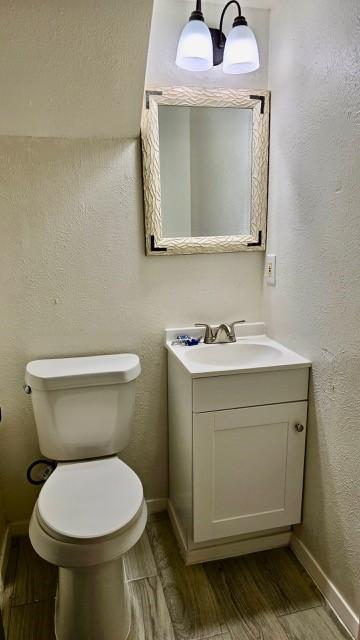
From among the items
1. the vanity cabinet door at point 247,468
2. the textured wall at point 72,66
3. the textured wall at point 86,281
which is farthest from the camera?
the textured wall at point 86,281

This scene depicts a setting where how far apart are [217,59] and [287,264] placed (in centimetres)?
86

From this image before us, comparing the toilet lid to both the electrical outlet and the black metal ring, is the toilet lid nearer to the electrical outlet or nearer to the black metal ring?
the black metal ring

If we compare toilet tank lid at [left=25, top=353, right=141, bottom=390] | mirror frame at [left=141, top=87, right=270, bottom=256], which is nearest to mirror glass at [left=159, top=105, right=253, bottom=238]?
mirror frame at [left=141, top=87, right=270, bottom=256]

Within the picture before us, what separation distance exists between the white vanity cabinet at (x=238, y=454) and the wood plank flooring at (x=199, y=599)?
10 cm

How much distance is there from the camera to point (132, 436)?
1.96 meters

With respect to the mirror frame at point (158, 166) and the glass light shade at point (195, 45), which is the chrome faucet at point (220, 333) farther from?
the glass light shade at point (195, 45)

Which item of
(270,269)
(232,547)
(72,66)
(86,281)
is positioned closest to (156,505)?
(232,547)

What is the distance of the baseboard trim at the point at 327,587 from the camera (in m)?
1.39

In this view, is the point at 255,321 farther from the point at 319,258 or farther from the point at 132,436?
the point at 132,436

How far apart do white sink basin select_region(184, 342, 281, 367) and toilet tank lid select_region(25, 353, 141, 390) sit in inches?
10.7

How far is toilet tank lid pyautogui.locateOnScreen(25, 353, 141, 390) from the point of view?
1588 mm

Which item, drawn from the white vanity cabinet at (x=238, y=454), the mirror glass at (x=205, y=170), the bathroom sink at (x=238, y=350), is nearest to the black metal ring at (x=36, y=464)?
the white vanity cabinet at (x=238, y=454)

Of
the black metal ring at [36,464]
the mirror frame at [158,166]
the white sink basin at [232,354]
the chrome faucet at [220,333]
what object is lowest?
the black metal ring at [36,464]

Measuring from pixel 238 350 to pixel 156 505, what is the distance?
859 millimetres
